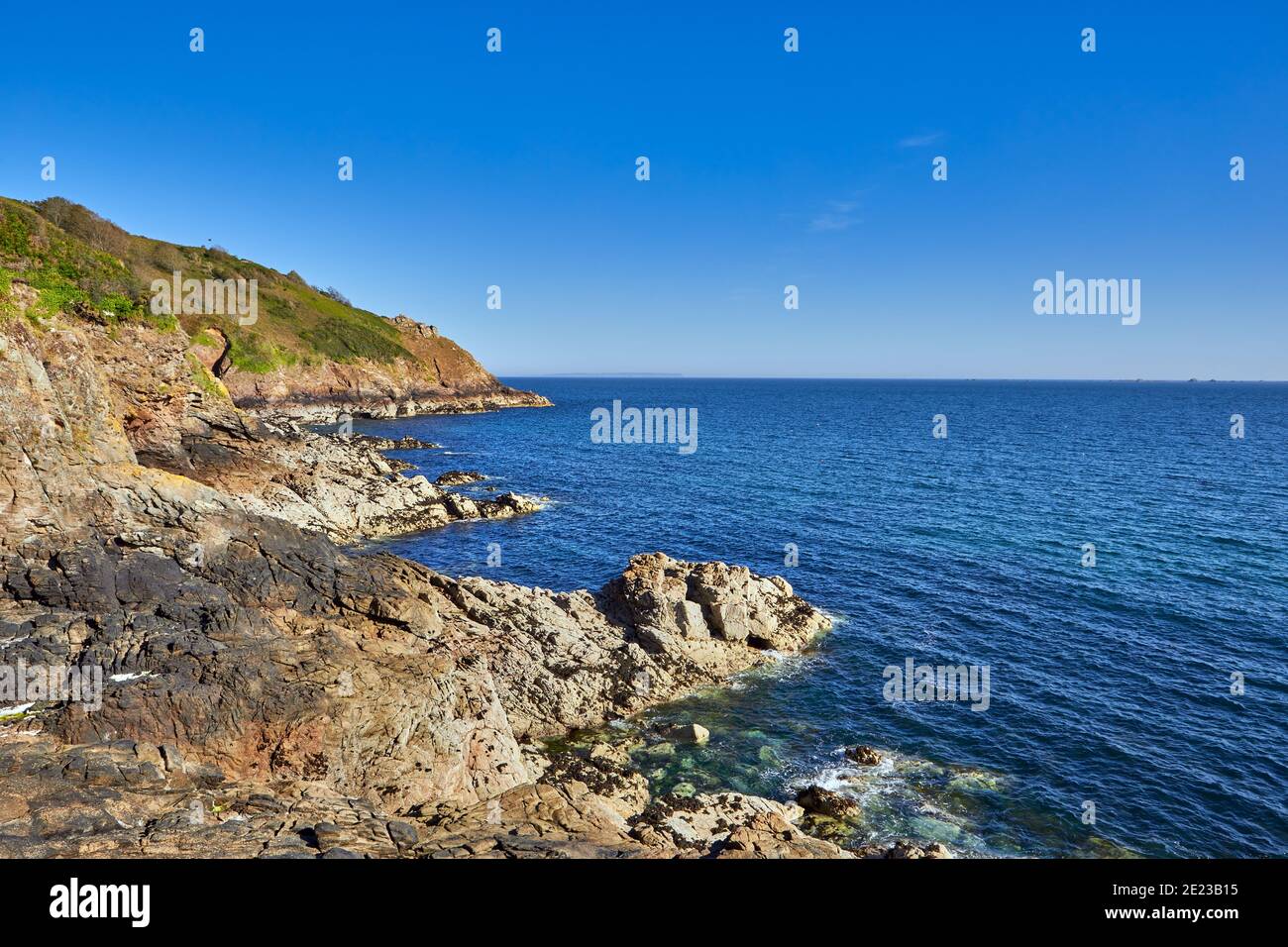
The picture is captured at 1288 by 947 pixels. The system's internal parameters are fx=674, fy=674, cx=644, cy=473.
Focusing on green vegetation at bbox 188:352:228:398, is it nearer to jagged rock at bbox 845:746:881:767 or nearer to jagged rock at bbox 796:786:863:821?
jagged rock at bbox 796:786:863:821

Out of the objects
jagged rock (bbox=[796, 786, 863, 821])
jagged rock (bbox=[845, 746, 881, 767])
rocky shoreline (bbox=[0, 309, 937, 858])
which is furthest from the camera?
jagged rock (bbox=[845, 746, 881, 767])

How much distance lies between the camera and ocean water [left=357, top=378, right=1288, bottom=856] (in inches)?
947

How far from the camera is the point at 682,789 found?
24438 millimetres

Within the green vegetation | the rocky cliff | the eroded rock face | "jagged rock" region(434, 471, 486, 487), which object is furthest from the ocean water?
the rocky cliff

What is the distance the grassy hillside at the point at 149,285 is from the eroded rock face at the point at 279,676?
2.71 meters

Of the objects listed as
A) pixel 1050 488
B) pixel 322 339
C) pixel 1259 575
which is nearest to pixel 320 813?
pixel 1259 575

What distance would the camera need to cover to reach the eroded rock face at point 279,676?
14.1 meters

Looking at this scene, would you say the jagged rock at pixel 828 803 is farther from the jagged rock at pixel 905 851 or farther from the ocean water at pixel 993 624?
the jagged rock at pixel 905 851

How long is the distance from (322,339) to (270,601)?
425 feet

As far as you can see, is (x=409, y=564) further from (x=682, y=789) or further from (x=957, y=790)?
(x=957, y=790)

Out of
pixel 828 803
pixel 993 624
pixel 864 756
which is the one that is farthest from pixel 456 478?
pixel 828 803

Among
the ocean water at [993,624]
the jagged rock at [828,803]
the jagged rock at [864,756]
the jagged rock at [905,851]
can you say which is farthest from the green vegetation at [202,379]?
the jagged rock at [905,851]

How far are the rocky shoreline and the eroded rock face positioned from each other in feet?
0.24
